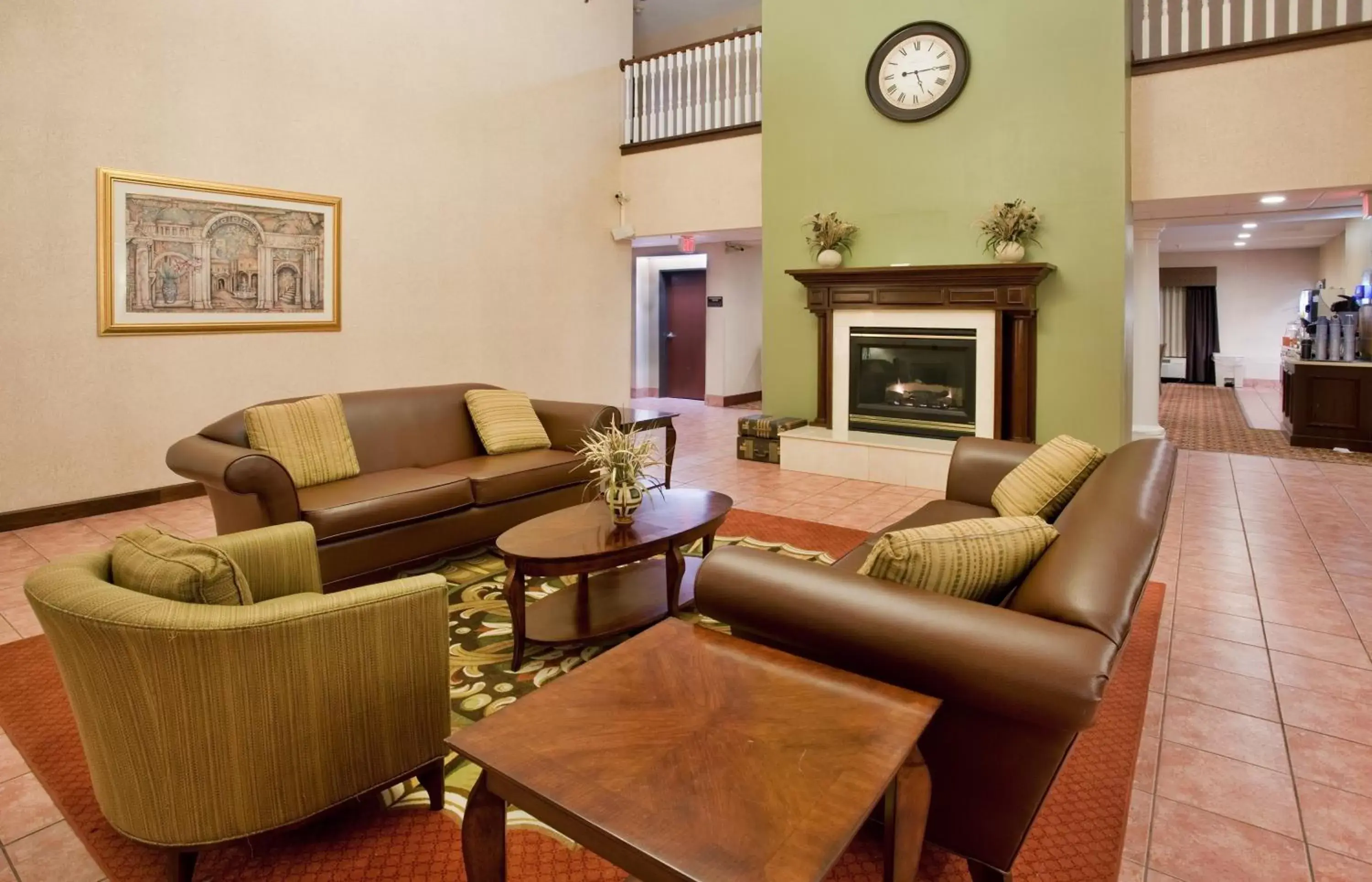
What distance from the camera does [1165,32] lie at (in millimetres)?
5625

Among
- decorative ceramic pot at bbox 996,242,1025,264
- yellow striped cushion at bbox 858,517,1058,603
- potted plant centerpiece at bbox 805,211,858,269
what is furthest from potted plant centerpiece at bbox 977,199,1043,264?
yellow striped cushion at bbox 858,517,1058,603

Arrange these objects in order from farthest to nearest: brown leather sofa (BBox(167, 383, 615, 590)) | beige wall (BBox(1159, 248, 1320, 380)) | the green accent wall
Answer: beige wall (BBox(1159, 248, 1320, 380)) < the green accent wall < brown leather sofa (BBox(167, 383, 615, 590))

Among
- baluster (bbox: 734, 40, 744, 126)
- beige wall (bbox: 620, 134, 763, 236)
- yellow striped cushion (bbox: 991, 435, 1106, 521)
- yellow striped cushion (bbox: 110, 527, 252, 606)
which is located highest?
baluster (bbox: 734, 40, 744, 126)

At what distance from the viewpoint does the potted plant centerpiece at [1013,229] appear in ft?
18.9

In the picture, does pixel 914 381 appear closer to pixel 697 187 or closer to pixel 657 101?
pixel 697 187

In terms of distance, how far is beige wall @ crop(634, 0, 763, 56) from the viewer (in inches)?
396

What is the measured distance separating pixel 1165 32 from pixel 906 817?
6401 millimetres

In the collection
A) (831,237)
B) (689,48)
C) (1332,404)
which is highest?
(689,48)

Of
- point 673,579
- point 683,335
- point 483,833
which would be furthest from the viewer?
point 683,335

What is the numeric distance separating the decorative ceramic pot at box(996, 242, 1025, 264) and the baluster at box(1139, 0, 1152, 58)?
1.63m

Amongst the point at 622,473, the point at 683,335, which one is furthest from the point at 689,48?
the point at 622,473

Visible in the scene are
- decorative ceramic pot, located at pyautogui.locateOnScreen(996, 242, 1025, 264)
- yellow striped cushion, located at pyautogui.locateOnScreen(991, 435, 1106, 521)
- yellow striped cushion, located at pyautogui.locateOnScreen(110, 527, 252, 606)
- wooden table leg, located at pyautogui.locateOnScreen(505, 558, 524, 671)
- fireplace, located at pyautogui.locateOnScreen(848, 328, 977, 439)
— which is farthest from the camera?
fireplace, located at pyautogui.locateOnScreen(848, 328, 977, 439)

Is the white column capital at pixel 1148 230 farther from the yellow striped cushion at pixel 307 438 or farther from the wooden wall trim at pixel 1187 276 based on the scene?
the wooden wall trim at pixel 1187 276

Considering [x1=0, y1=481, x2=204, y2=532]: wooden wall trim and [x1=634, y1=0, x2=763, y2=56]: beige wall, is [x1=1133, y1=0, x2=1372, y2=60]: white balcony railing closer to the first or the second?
[x1=634, y1=0, x2=763, y2=56]: beige wall
